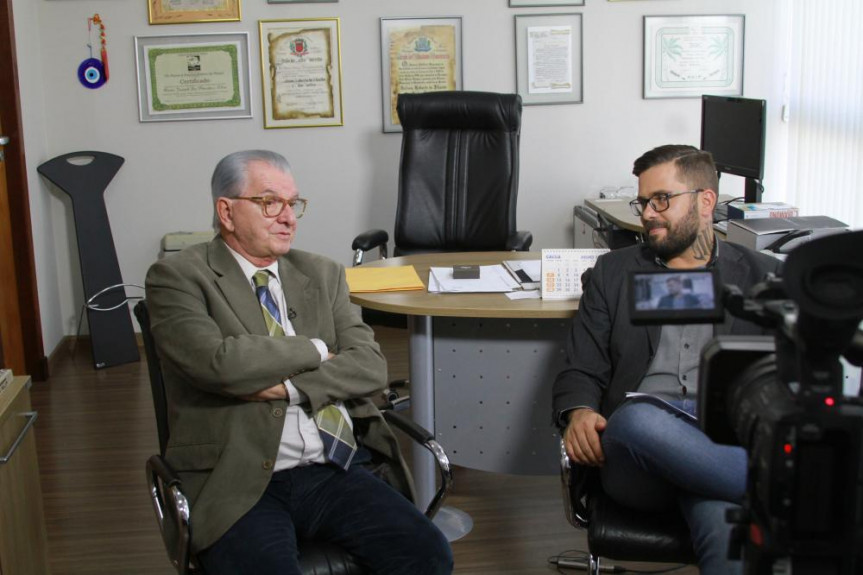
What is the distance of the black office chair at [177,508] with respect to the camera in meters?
2.13

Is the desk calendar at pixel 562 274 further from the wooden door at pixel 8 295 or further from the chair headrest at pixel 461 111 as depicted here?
the wooden door at pixel 8 295

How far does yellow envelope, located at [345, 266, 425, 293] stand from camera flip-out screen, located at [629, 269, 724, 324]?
5.79 feet

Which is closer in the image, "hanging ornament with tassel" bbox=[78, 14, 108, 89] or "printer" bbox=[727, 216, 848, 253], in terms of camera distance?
"printer" bbox=[727, 216, 848, 253]

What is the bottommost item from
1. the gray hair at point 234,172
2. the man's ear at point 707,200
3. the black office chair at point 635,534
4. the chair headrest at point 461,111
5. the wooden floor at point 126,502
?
the wooden floor at point 126,502

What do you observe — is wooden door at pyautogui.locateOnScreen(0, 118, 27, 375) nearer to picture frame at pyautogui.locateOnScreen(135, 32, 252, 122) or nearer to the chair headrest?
picture frame at pyautogui.locateOnScreen(135, 32, 252, 122)

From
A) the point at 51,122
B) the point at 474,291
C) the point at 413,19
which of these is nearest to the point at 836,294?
the point at 474,291

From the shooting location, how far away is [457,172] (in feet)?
14.7

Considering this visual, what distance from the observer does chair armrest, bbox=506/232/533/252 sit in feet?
14.1

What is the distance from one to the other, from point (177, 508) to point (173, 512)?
0.04 metres

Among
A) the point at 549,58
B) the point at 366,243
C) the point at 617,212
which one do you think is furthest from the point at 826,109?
the point at 366,243

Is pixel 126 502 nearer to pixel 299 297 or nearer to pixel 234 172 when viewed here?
pixel 299 297

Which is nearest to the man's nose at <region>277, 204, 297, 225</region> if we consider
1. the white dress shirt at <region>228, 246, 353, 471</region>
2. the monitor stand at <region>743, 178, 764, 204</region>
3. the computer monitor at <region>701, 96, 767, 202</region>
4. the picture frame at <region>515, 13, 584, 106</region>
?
the white dress shirt at <region>228, 246, 353, 471</region>

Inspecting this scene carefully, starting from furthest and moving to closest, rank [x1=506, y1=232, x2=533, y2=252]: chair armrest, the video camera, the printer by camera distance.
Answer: [x1=506, y1=232, x2=533, y2=252]: chair armrest, the printer, the video camera

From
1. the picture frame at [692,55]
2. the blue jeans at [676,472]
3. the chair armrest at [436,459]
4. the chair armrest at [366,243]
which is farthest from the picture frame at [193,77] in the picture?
the blue jeans at [676,472]
